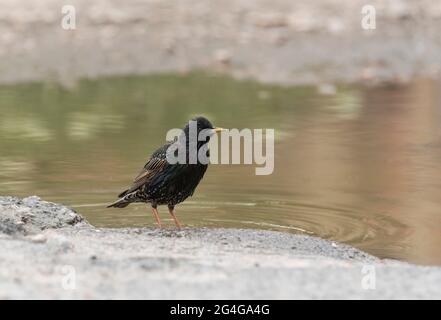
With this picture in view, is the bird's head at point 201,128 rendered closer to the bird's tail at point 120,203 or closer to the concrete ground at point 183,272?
the bird's tail at point 120,203

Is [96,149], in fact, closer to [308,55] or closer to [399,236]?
[399,236]

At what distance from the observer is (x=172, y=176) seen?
26.8ft

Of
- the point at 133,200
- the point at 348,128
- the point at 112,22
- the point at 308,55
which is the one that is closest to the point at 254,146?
the point at 348,128

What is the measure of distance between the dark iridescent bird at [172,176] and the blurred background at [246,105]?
0.42 m

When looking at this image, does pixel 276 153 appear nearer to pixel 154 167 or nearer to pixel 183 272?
pixel 154 167

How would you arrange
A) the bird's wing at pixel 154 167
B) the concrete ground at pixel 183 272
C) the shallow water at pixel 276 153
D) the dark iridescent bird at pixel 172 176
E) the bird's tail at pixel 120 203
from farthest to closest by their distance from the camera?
the shallow water at pixel 276 153 → the bird's tail at pixel 120 203 → the bird's wing at pixel 154 167 → the dark iridescent bird at pixel 172 176 → the concrete ground at pixel 183 272

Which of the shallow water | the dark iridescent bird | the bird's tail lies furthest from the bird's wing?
the shallow water

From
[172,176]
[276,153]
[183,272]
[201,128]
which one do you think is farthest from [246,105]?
[183,272]

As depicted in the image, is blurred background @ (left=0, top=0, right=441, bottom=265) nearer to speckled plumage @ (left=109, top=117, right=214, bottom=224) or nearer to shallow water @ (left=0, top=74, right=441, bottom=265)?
shallow water @ (left=0, top=74, right=441, bottom=265)

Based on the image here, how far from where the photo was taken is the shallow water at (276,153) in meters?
8.84

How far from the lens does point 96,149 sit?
38.3ft

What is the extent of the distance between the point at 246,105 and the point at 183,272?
8673 mm

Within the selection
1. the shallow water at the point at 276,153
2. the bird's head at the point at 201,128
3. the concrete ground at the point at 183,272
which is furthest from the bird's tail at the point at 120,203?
the concrete ground at the point at 183,272
